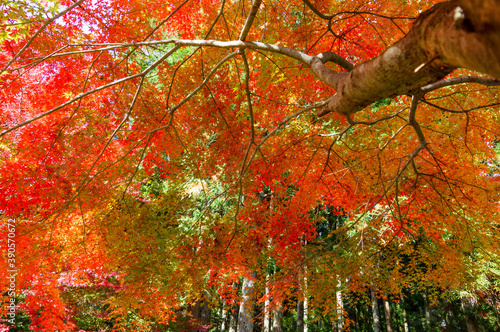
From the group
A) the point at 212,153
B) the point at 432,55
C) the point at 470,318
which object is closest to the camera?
the point at 432,55

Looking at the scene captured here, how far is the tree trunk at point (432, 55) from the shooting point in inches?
25.7

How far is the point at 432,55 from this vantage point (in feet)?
3.00

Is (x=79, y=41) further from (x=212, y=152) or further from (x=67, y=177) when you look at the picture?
(x=212, y=152)

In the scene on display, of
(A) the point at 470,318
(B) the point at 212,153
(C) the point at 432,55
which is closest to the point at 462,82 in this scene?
(C) the point at 432,55

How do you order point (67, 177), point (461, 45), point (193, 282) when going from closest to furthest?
point (461, 45) → point (193, 282) → point (67, 177)

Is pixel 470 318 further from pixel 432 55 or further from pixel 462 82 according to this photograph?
pixel 432 55

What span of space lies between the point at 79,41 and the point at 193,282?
13.1 feet

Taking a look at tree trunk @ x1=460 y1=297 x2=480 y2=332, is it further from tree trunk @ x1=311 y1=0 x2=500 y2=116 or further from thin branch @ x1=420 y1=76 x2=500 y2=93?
tree trunk @ x1=311 y1=0 x2=500 y2=116

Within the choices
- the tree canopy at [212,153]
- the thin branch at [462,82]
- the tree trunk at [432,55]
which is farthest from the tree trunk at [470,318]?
the tree trunk at [432,55]

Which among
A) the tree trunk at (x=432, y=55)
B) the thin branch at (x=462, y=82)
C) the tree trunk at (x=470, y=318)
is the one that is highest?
the thin branch at (x=462, y=82)

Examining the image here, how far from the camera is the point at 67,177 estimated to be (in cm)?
396

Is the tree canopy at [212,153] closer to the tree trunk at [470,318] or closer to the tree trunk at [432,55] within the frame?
the tree trunk at [432,55]

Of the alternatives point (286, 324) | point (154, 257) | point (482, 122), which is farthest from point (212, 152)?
point (286, 324)

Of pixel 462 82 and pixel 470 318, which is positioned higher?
pixel 462 82
